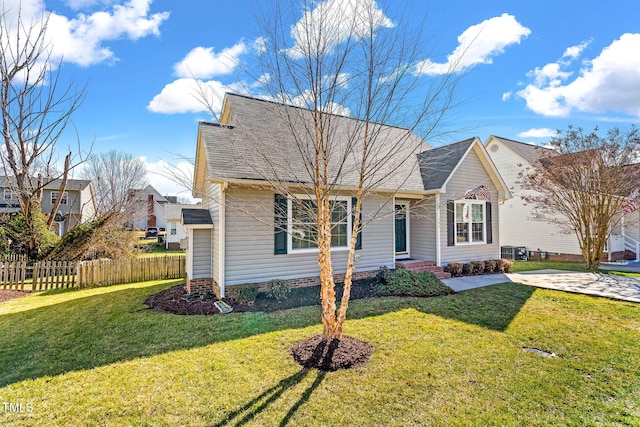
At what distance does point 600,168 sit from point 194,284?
55.9 feet

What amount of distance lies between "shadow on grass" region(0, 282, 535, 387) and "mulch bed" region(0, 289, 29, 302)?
8.67 ft

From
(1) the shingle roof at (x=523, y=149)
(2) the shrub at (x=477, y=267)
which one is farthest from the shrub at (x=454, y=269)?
(1) the shingle roof at (x=523, y=149)

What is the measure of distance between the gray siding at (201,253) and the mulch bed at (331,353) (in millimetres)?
4963

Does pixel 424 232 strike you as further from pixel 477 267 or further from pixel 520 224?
pixel 520 224

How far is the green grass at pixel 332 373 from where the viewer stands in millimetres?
3174

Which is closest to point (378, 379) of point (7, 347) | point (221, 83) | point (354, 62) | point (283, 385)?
point (283, 385)

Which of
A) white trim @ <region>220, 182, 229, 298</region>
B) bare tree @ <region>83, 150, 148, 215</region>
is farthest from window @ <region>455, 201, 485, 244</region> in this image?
bare tree @ <region>83, 150, 148, 215</region>

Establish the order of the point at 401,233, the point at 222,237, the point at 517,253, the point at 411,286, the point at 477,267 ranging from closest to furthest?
the point at 222,237
the point at 411,286
the point at 477,267
the point at 401,233
the point at 517,253

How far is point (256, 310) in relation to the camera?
707 centimetres

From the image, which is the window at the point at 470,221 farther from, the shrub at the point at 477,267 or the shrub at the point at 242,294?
the shrub at the point at 242,294

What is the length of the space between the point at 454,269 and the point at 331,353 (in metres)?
7.77

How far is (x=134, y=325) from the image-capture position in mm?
6219

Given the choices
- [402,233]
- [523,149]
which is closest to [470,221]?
[402,233]

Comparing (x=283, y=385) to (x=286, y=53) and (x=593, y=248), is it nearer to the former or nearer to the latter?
(x=286, y=53)
